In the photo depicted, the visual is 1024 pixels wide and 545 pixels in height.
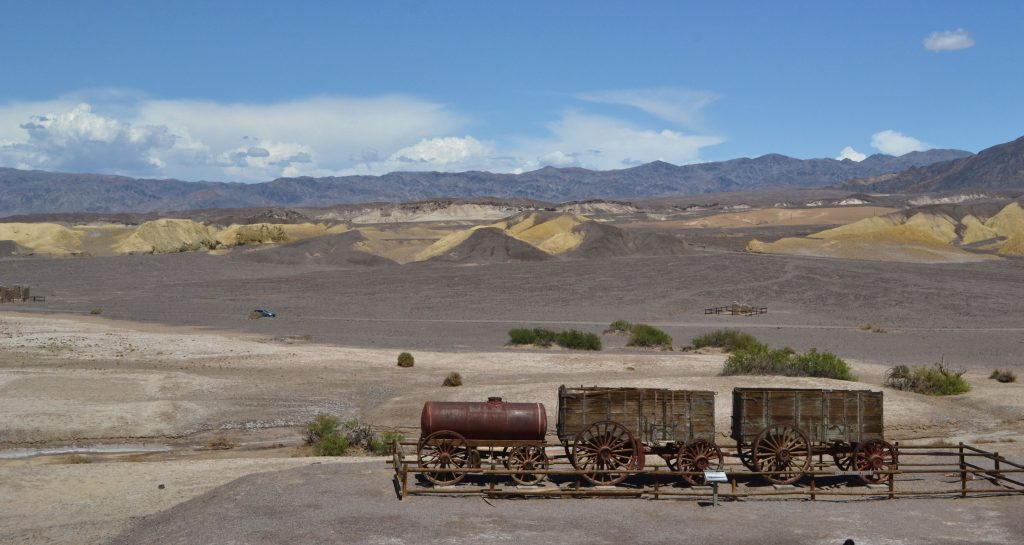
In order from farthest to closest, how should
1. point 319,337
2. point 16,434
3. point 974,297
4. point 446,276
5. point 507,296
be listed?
point 446,276, point 507,296, point 974,297, point 319,337, point 16,434

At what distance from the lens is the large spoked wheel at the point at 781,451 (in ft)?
59.8

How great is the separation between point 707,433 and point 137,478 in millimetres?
11777

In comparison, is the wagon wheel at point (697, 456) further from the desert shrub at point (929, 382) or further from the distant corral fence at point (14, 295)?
the distant corral fence at point (14, 295)

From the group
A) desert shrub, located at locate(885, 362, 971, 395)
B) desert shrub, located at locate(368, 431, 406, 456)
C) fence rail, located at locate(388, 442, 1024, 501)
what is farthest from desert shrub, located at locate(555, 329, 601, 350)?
fence rail, located at locate(388, 442, 1024, 501)

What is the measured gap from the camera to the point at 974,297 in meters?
66.9

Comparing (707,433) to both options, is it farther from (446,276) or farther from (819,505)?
(446,276)

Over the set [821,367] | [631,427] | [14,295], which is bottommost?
[821,367]

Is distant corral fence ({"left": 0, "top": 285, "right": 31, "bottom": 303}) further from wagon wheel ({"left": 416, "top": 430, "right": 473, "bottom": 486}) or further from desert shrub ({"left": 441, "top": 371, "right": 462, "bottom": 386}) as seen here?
wagon wheel ({"left": 416, "top": 430, "right": 473, "bottom": 486})

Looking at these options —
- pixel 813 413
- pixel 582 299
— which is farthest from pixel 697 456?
pixel 582 299

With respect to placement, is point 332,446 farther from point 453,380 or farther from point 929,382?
point 929,382

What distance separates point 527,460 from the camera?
18.1 meters

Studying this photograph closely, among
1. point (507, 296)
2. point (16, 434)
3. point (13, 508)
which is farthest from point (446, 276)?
point (13, 508)

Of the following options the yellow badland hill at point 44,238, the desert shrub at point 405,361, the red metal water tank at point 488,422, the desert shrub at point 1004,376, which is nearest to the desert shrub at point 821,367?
the desert shrub at point 1004,376

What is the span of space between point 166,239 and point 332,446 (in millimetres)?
116085
